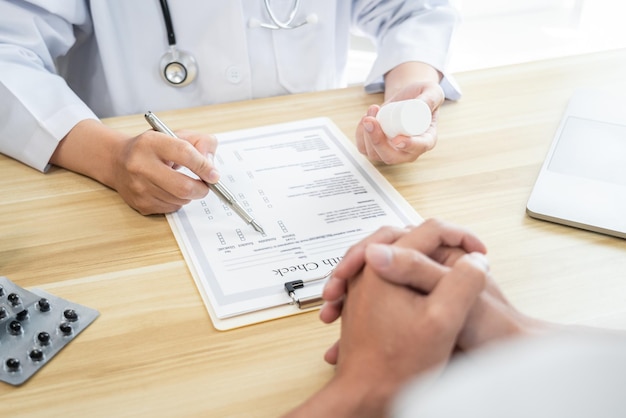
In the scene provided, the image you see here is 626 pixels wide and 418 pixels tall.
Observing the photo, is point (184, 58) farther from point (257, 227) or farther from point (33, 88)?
point (257, 227)

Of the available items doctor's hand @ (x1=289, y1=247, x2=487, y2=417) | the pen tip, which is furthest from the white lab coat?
doctor's hand @ (x1=289, y1=247, x2=487, y2=417)

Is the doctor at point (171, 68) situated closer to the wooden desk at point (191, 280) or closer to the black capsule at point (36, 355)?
the wooden desk at point (191, 280)

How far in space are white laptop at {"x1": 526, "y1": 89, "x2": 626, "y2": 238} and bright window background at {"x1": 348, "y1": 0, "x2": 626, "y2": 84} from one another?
4.85 feet

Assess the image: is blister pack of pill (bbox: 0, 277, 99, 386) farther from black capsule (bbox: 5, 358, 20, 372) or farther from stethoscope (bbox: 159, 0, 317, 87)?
stethoscope (bbox: 159, 0, 317, 87)

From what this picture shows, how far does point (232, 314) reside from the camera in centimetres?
72

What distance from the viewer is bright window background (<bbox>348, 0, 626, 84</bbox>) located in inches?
101

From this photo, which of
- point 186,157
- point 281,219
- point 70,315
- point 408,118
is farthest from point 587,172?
point 70,315

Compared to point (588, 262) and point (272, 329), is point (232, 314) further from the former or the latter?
point (588, 262)

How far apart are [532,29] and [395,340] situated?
2421 millimetres

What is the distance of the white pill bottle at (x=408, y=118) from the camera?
904 millimetres

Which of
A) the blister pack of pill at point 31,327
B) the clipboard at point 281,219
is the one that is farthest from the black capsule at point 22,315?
the clipboard at point 281,219

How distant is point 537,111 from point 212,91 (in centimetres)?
57

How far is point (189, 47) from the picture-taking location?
3.98 ft

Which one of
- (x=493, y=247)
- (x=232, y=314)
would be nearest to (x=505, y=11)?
(x=493, y=247)
